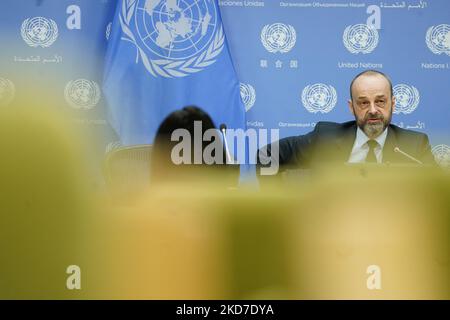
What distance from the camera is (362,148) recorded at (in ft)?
4.64

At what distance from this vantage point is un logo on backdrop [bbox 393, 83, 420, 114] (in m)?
2.68

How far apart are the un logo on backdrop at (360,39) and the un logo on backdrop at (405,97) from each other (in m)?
0.24

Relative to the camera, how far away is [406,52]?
8.81 ft

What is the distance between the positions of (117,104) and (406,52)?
4.66 ft

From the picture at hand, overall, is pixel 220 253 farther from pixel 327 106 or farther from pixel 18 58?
pixel 327 106

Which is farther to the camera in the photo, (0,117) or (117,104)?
(117,104)

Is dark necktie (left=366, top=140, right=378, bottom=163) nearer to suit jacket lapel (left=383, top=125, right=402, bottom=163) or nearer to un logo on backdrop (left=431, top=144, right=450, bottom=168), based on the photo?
suit jacket lapel (left=383, top=125, right=402, bottom=163)

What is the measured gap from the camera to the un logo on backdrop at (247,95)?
2.69 metres

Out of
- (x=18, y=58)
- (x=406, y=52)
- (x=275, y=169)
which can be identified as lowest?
(x=275, y=169)

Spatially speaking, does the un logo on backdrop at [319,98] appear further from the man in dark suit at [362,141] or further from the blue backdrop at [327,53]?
the man in dark suit at [362,141]

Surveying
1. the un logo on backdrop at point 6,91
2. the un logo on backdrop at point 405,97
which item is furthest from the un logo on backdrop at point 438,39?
the un logo on backdrop at point 6,91

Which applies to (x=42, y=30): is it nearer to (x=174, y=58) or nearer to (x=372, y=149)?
(x=174, y=58)

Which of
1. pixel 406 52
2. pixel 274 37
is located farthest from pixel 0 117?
pixel 406 52

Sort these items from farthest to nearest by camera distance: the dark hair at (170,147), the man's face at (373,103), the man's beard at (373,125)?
the man's face at (373,103), the man's beard at (373,125), the dark hair at (170,147)
